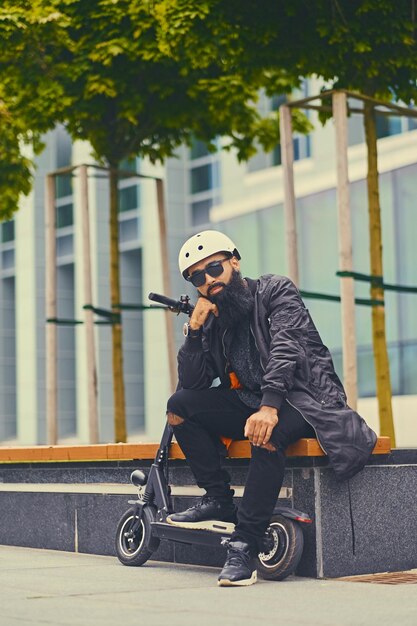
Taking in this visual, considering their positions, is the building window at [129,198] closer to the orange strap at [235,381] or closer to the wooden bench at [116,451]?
the wooden bench at [116,451]

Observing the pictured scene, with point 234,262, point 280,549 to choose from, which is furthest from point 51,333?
point 280,549

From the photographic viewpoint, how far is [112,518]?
8.12 meters

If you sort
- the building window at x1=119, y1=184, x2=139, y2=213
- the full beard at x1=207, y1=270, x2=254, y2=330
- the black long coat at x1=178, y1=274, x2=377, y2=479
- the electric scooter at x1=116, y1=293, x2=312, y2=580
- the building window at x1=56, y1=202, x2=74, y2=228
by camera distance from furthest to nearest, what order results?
1. the building window at x1=56, y1=202, x2=74, y2=228
2. the building window at x1=119, y1=184, x2=139, y2=213
3. the full beard at x1=207, y1=270, x2=254, y2=330
4. the electric scooter at x1=116, y1=293, x2=312, y2=580
5. the black long coat at x1=178, y1=274, x2=377, y2=479

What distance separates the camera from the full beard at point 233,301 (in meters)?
6.75

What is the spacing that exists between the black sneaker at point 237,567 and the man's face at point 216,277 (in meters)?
1.27

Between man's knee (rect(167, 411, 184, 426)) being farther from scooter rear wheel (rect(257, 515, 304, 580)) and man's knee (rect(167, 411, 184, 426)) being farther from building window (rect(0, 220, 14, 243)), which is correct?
building window (rect(0, 220, 14, 243))

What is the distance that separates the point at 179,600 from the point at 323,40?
19.3 feet

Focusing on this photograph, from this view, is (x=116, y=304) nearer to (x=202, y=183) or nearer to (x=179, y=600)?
(x=179, y=600)

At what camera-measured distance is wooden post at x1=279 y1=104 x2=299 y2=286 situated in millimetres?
10461

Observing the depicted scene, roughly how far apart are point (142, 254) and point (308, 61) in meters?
20.7

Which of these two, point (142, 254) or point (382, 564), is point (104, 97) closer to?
point (382, 564)

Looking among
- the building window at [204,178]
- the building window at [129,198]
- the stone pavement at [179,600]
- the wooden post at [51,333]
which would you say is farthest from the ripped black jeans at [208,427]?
the building window at [129,198]

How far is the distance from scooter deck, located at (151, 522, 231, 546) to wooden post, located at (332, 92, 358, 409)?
298 cm

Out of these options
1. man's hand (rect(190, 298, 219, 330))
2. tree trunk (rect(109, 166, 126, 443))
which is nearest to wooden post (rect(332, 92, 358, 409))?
man's hand (rect(190, 298, 219, 330))
